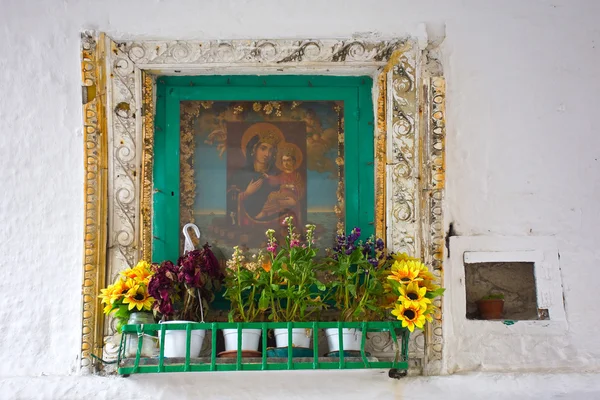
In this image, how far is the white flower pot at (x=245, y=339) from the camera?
8.10ft

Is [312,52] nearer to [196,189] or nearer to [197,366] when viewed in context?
[196,189]

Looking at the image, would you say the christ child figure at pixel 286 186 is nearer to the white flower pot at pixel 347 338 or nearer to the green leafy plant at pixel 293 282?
the green leafy plant at pixel 293 282

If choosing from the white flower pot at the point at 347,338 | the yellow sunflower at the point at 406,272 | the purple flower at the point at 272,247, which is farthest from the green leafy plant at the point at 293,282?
the yellow sunflower at the point at 406,272

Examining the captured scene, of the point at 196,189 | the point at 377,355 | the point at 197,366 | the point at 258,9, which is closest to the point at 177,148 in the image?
the point at 196,189

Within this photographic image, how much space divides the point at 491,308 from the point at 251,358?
0.80 metres

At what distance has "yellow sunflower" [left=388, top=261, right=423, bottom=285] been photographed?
8.17 ft

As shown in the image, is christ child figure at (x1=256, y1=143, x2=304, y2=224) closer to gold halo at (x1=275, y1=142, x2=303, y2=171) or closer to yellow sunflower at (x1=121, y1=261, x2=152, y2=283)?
gold halo at (x1=275, y1=142, x2=303, y2=171)

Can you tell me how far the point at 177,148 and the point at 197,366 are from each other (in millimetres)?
764

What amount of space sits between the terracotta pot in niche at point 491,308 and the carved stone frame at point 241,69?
0.18 meters

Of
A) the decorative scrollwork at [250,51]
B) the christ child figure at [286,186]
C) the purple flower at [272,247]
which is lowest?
the purple flower at [272,247]

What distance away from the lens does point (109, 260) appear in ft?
8.74

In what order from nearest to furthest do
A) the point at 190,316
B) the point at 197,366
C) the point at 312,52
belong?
the point at 197,366 < the point at 190,316 < the point at 312,52

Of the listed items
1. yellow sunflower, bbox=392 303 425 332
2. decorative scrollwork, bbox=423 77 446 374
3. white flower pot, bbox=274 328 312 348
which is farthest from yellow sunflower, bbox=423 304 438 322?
white flower pot, bbox=274 328 312 348

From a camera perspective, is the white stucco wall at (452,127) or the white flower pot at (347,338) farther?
the white stucco wall at (452,127)
